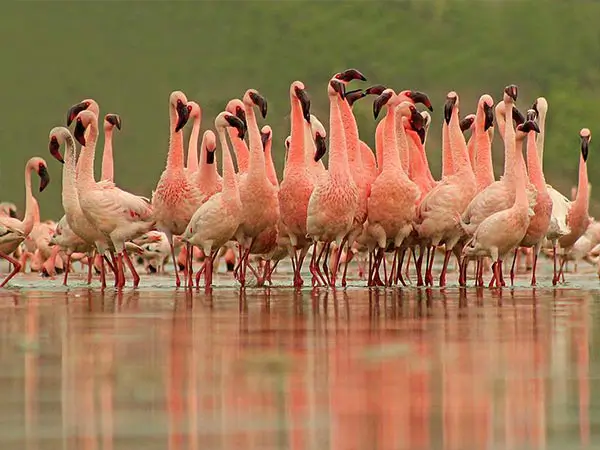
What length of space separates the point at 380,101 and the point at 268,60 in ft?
80.7

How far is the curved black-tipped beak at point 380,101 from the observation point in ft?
62.8

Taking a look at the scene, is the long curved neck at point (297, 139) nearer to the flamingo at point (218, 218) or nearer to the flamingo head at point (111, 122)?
the flamingo at point (218, 218)

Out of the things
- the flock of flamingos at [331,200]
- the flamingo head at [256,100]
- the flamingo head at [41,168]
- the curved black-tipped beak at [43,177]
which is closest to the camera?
the flock of flamingos at [331,200]

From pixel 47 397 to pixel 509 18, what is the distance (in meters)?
40.6

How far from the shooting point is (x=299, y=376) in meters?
8.73

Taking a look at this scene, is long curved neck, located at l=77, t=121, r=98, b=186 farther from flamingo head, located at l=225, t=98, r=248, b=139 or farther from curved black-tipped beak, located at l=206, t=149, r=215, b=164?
flamingo head, located at l=225, t=98, r=248, b=139

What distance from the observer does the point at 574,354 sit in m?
9.75

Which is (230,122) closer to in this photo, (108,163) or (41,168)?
(108,163)

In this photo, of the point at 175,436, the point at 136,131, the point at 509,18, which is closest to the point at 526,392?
the point at 175,436

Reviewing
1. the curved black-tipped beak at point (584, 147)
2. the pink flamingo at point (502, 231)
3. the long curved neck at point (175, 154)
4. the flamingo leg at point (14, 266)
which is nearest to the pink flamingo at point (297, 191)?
the long curved neck at point (175, 154)

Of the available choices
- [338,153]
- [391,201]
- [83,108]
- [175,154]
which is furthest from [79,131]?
[391,201]

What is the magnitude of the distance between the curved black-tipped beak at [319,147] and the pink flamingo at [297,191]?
0.52ft

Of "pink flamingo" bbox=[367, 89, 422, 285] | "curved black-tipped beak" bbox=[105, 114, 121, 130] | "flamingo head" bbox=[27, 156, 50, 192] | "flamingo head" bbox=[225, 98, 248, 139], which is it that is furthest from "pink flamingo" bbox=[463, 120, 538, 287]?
"flamingo head" bbox=[27, 156, 50, 192]

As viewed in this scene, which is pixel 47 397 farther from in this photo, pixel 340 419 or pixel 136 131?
pixel 136 131
